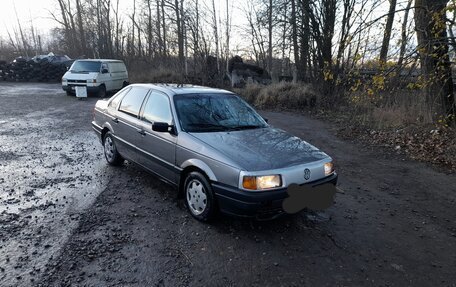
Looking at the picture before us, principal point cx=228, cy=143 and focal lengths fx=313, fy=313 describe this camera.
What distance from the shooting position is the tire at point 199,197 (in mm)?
3551

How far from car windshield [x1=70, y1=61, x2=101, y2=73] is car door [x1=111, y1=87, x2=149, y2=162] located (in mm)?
11533

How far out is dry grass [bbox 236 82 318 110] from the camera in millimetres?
13039

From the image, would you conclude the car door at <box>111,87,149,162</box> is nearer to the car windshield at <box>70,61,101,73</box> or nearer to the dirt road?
the dirt road

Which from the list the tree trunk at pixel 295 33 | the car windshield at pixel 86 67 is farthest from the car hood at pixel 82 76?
the tree trunk at pixel 295 33

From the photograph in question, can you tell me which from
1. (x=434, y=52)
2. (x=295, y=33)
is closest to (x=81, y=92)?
(x=295, y=33)

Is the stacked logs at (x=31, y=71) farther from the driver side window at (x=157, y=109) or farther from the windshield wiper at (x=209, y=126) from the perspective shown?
the windshield wiper at (x=209, y=126)

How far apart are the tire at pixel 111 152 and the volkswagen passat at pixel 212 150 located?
0.14 meters

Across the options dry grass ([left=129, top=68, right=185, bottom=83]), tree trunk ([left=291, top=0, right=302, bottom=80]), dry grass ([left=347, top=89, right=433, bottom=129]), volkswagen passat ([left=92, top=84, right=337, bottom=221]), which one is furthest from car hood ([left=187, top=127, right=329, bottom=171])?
dry grass ([left=129, top=68, right=185, bottom=83])

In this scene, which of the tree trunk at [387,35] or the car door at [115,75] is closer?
the tree trunk at [387,35]

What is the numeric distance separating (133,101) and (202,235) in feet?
8.73

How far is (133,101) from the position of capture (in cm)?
510

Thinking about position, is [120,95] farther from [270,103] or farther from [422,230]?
[270,103]

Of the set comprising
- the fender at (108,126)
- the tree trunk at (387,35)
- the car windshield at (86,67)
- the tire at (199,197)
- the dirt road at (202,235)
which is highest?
the tree trunk at (387,35)

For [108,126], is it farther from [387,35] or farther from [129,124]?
[387,35]
